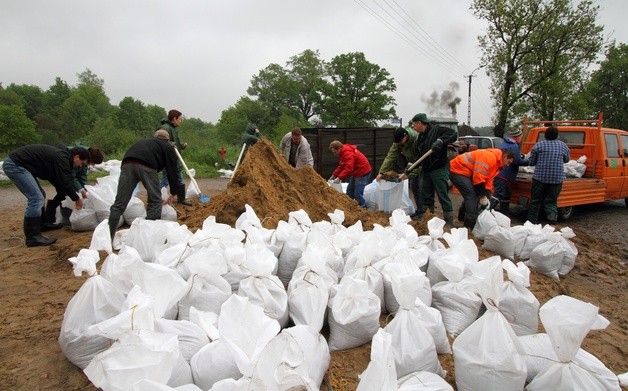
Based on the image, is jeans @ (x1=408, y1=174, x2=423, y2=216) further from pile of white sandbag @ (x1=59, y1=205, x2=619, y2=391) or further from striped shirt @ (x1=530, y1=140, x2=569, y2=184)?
pile of white sandbag @ (x1=59, y1=205, x2=619, y2=391)

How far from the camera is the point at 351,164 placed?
5.79 meters

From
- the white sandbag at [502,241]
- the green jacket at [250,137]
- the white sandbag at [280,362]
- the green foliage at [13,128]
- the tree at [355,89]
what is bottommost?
the white sandbag at [502,241]

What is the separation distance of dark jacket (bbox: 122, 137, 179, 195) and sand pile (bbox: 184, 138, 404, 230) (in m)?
0.69

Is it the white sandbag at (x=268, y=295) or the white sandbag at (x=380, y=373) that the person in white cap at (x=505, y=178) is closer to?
the white sandbag at (x=268, y=295)

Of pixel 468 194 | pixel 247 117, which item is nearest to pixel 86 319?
pixel 468 194

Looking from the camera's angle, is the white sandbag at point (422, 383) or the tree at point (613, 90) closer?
the white sandbag at point (422, 383)

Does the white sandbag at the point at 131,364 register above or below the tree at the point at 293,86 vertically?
below

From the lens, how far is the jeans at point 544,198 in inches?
203

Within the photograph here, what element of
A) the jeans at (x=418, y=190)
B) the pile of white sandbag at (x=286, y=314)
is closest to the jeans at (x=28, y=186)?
the pile of white sandbag at (x=286, y=314)

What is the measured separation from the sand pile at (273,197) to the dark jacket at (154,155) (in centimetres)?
69

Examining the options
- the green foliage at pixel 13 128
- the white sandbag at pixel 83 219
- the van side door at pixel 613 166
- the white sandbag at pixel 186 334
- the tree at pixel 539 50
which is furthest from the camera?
the green foliage at pixel 13 128

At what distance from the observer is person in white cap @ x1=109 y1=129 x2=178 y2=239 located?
3643mm

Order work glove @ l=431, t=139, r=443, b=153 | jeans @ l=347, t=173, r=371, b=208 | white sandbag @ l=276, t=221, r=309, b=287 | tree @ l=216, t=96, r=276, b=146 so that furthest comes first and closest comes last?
tree @ l=216, t=96, r=276, b=146 < jeans @ l=347, t=173, r=371, b=208 < work glove @ l=431, t=139, r=443, b=153 < white sandbag @ l=276, t=221, r=309, b=287

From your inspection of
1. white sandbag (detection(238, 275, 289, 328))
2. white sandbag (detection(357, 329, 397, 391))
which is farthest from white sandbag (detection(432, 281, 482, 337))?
white sandbag (detection(357, 329, 397, 391))
